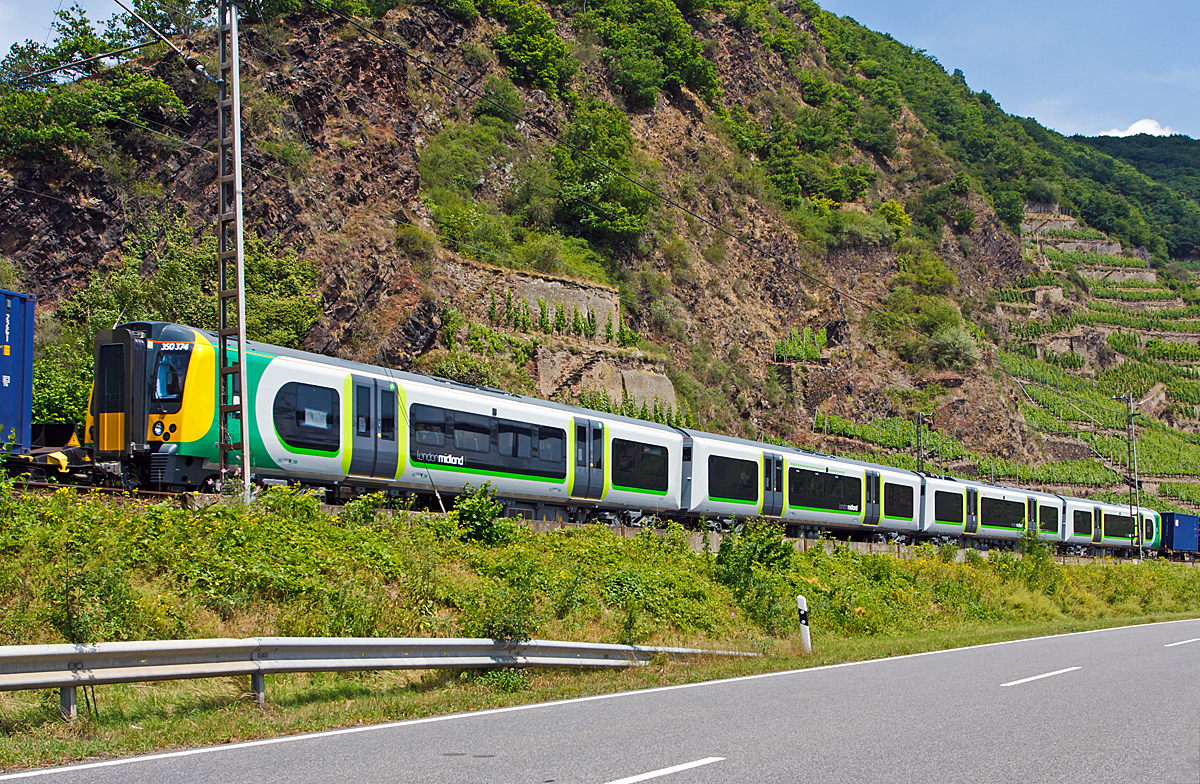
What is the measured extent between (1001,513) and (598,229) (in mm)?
27240

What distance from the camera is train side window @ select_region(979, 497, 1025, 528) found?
40438 mm

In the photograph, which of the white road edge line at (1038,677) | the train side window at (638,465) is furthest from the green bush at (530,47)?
the white road edge line at (1038,677)

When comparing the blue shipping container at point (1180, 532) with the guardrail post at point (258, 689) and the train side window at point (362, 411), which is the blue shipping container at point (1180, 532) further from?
the guardrail post at point (258, 689)

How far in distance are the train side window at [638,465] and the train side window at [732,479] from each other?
1993 millimetres

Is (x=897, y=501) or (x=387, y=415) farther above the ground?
(x=387, y=415)

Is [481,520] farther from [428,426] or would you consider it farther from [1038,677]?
[1038,677]

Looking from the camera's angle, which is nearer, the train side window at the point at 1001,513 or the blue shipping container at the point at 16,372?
the blue shipping container at the point at 16,372

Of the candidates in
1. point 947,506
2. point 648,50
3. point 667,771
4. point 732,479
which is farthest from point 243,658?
point 648,50

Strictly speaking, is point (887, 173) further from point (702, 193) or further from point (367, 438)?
point (367, 438)

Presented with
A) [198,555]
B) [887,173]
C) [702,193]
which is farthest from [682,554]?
[887,173]

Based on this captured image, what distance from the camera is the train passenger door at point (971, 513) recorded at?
39312 millimetres

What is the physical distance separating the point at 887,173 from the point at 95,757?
367ft

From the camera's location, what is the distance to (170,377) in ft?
55.2

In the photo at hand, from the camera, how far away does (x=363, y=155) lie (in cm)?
4391
